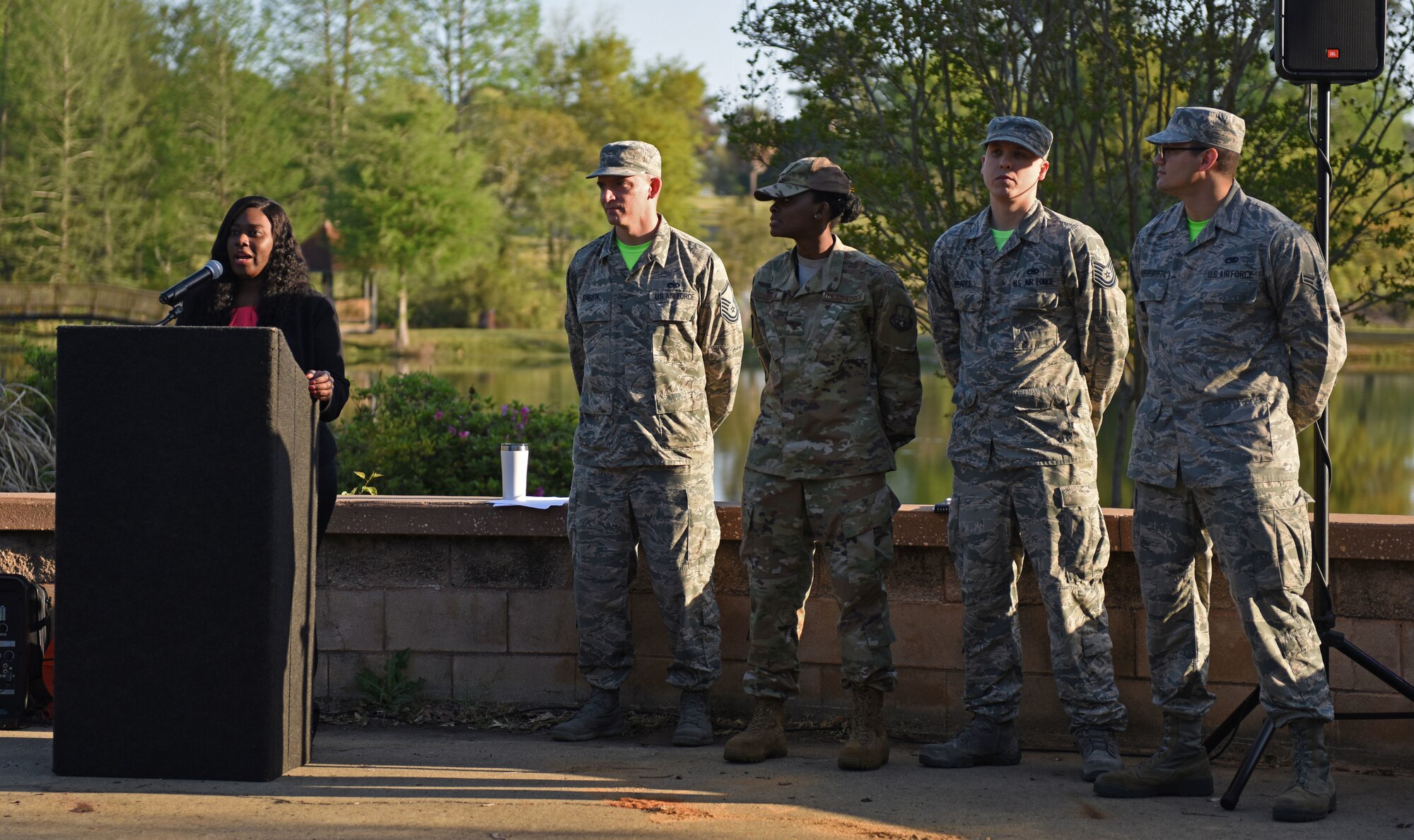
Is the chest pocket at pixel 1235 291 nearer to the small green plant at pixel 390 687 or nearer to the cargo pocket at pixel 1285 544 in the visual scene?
the cargo pocket at pixel 1285 544

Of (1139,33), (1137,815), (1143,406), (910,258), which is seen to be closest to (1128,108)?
(1139,33)

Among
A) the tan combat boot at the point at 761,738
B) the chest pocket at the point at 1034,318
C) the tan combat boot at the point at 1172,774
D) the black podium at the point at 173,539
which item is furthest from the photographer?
the tan combat boot at the point at 761,738

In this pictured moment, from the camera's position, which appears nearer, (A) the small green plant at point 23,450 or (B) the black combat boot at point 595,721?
(B) the black combat boot at point 595,721

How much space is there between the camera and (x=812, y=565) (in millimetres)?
4984

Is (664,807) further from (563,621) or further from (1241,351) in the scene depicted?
(1241,351)

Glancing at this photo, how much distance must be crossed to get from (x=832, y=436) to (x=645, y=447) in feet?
2.34

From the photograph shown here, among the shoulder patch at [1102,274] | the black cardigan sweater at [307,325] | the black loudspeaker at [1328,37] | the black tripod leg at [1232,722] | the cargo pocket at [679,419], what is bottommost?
the black tripod leg at [1232,722]

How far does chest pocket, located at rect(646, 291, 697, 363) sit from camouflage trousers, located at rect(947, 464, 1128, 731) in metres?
1.12

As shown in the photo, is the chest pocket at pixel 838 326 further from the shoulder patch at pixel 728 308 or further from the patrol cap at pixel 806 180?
the shoulder patch at pixel 728 308

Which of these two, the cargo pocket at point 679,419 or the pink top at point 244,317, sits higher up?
the pink top at point 244,317

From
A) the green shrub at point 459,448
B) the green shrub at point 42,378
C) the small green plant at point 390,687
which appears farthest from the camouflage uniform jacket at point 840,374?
the green shrub at point 42,378

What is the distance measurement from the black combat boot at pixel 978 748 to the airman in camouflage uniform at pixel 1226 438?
458 millimetres

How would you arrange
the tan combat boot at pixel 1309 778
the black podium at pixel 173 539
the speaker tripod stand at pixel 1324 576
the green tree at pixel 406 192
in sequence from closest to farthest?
1. the tan combat boot at pixel 1309 778
2. the black podium at pixel 173 539
3. the speaker tripod stand at pixel 1324 576
4. the green tree at pixel 406 192

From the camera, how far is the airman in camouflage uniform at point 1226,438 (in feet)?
13.7
